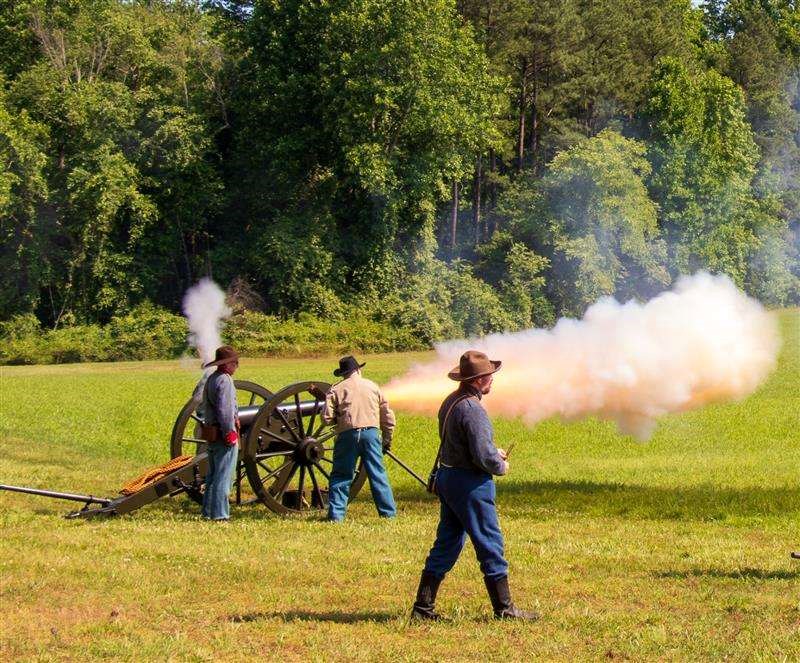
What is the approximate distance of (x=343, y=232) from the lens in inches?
2219

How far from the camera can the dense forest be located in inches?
2072

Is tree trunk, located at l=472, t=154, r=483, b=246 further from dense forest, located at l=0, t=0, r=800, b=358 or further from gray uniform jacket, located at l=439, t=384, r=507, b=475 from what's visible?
gray uniform jacket, located at l=439, t=384, r=507, b=475

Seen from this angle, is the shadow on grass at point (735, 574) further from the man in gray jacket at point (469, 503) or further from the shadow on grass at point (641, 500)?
the shadow on grass at point (641, 500)

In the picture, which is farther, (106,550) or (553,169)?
(553,169)

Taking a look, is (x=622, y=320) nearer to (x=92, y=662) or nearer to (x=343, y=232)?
(x=92, y=662)

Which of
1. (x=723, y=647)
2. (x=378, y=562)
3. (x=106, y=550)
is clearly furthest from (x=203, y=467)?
(x=723, y=647)

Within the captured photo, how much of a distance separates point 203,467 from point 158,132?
1632 inches

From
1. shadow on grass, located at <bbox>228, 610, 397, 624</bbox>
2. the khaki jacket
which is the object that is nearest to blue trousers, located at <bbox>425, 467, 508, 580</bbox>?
shadow on grass, located at <bbox>228, 610, 397, 624</bbox>

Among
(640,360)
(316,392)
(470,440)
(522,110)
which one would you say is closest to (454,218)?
(522,110)

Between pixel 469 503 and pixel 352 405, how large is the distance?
5.10 m

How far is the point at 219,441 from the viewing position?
46.4 ft

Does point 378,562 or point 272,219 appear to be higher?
point 272,219

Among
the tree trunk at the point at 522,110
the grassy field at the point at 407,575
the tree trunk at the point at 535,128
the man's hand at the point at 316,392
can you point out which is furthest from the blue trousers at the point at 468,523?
the tree trunk at the point at 522,110

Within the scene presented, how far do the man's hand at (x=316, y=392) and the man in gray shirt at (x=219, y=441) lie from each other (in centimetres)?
110
